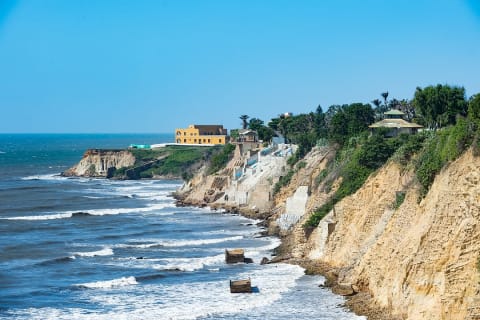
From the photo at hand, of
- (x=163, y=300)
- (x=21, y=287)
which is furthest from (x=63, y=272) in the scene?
(x=163, y=300)

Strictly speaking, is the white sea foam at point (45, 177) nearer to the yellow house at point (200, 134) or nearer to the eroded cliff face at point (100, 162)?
the eroded cliff face at point (100, 162)

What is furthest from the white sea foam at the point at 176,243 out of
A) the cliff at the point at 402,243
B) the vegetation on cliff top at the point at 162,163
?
the vegetation on cliff top at the point at 162,163

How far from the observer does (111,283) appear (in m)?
39.7

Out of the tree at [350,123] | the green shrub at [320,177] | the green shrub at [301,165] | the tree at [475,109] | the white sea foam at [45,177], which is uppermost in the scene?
the tree at [350,123]

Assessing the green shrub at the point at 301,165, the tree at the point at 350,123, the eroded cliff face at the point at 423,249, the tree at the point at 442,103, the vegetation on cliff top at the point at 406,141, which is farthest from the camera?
the green shrub at the point at 301,165

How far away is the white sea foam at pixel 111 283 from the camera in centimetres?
3922

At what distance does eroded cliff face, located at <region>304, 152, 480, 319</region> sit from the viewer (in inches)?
1067

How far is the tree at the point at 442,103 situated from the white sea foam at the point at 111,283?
21.9 m

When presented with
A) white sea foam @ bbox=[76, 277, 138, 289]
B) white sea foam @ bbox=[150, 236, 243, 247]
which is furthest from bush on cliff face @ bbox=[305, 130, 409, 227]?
white sea foam @ bbox=[76, 277, 138, 289]

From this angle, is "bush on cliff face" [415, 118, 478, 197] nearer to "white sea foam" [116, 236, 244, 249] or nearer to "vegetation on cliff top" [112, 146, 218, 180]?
"white sea foam" [116, 236, 244, 249]

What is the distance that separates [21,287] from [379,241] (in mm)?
18247

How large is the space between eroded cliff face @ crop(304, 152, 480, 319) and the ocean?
6.56 ft

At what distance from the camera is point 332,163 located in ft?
190

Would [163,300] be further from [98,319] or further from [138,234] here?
[138,234]
